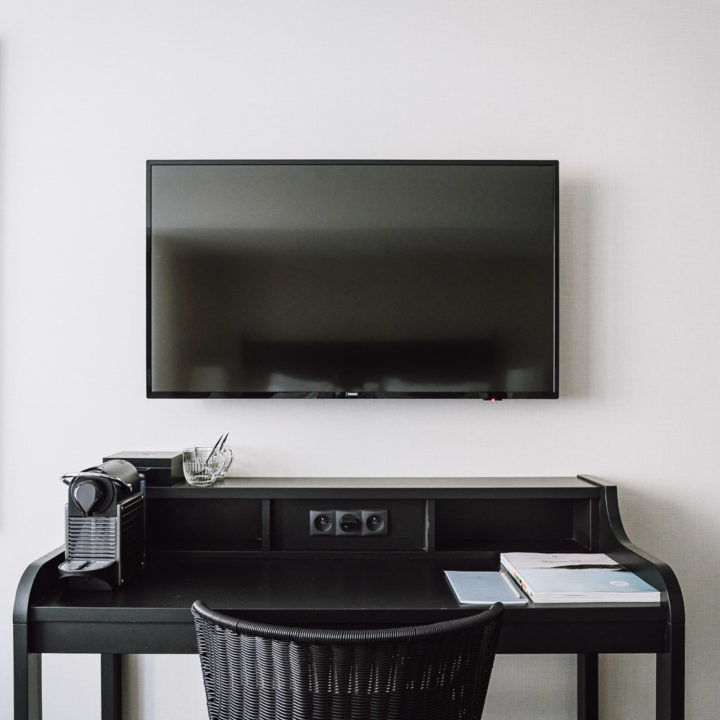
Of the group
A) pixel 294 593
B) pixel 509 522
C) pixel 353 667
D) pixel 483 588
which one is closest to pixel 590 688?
pixel 509 522

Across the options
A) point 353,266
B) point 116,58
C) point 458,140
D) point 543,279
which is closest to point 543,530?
point 543,279

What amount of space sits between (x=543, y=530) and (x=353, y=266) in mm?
918

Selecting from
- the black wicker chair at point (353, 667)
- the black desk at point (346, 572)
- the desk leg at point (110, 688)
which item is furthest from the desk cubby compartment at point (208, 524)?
the black wicker chair at point (353, 667)

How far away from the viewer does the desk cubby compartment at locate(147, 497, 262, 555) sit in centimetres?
176

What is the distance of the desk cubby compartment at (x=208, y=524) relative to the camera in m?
1.76

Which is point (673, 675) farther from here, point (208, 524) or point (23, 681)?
point (23, 681)

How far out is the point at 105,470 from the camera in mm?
1503

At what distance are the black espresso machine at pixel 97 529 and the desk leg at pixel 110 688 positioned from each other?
492mm

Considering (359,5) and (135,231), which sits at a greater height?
(359,5)

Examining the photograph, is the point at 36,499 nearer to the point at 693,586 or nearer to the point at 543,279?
the point at 543,279

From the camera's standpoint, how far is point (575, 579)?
143 centimetres

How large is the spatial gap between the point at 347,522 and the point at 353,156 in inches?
41.1

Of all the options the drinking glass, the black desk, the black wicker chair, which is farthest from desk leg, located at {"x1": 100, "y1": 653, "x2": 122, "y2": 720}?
the black wicker chair

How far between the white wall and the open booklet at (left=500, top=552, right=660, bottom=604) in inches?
15.4
